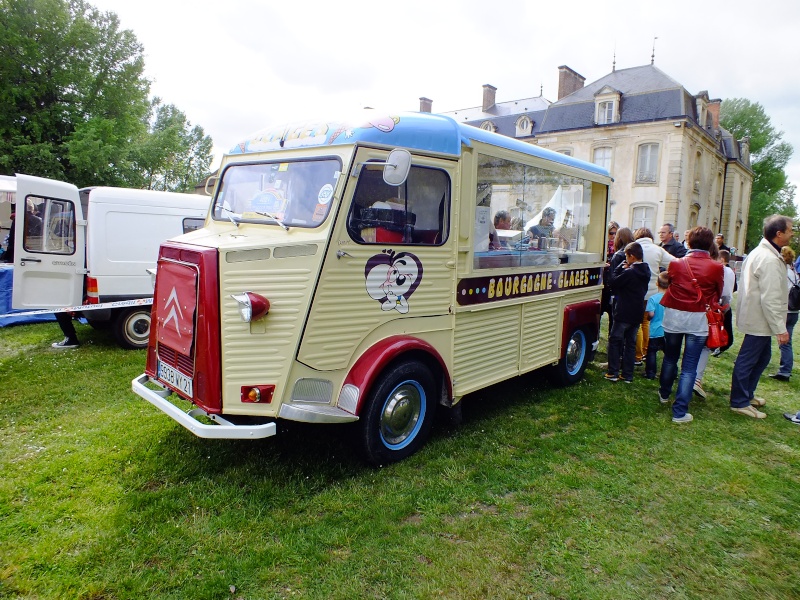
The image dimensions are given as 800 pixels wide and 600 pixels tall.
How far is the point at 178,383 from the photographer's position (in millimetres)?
3818

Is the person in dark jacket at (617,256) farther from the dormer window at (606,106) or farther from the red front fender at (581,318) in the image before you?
the dormer window at (606,106)

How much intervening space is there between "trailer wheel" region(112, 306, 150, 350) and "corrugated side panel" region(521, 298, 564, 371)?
5.66 m

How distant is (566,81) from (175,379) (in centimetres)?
3517

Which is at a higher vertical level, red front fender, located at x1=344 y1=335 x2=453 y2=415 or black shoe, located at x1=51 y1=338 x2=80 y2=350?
red front fender, located at x1=344 y1=335 x2=453 y2=415

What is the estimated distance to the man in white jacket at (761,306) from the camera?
5.22 metres

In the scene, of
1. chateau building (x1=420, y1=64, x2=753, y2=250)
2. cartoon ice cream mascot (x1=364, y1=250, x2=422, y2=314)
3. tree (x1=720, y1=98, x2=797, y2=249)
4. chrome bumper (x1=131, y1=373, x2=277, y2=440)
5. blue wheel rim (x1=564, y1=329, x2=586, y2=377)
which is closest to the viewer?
chrome bumper (x1=131, y1=373, x2=277, y2=440)

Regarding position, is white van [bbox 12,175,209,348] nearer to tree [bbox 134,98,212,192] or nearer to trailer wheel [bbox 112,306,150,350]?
trailer wheel [bbox 112,306,150,350]

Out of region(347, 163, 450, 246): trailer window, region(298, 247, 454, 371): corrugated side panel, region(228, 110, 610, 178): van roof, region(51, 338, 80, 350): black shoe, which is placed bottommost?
region(51, 338, 80, 350): black shoe

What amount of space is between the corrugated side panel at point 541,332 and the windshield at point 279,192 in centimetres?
263

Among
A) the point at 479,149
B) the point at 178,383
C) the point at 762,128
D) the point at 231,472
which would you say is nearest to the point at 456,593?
the point at 231,472

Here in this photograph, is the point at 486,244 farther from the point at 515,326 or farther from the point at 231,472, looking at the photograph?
the point at 231,472

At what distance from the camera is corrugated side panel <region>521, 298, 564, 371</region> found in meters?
5.46

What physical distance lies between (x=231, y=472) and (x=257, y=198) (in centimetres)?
223

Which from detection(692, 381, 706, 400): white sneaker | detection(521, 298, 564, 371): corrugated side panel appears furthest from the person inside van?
detection(692, 381, 706, 400): white sneaker
